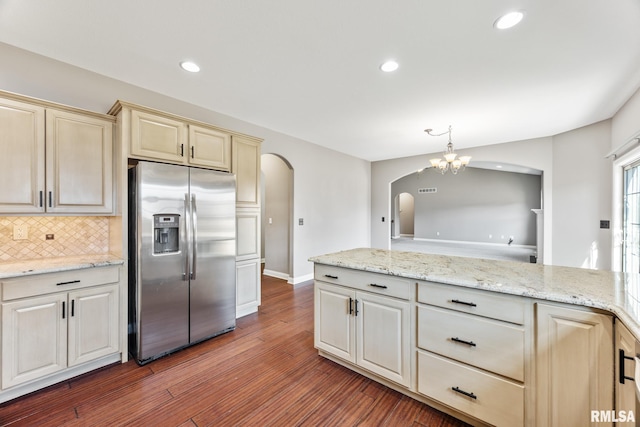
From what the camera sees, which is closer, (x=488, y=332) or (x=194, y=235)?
(x=488, y=332)

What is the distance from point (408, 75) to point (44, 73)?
11.0ft

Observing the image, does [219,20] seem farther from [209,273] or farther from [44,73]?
[209,273]

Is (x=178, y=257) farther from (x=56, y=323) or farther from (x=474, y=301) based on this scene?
(x=474, y=301)

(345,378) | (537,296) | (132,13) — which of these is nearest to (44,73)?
(132,13)

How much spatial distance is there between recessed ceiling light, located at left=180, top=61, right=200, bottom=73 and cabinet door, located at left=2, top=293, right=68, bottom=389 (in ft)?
7.21

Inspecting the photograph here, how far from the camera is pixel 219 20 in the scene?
187 centimetres

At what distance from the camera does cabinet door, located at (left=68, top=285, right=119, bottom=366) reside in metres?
2.13

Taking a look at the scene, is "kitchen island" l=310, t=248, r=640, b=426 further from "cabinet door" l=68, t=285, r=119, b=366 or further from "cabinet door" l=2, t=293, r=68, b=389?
"cabinet door" l=2, t=293, r=68, b=389

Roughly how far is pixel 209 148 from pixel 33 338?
2.17 metres

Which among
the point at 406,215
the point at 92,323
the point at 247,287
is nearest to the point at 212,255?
the point at 247,287

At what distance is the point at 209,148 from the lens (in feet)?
9.86

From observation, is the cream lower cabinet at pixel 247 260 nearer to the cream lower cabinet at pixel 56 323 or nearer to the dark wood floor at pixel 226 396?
the dark wood floor at pixel 226 396

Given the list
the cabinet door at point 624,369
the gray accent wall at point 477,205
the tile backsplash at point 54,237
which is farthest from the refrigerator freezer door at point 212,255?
the gray accent wall at point 477,205

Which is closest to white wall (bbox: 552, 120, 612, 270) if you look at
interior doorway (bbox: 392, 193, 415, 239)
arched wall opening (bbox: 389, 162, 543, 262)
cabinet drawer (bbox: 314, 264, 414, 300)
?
arched wall opening (bbox: 389, 162, 543, 262)
